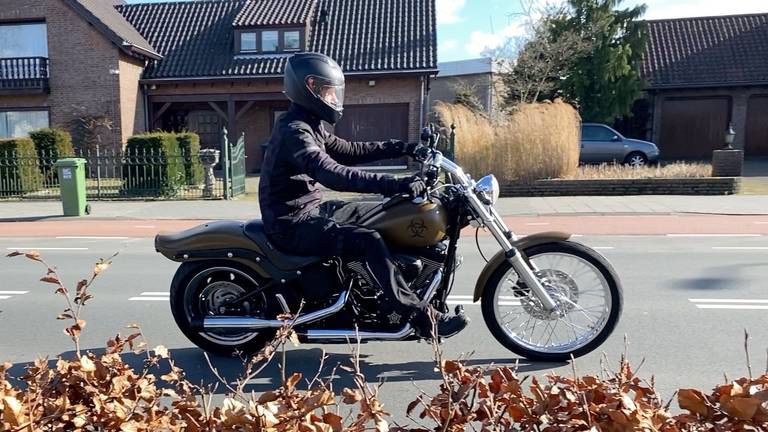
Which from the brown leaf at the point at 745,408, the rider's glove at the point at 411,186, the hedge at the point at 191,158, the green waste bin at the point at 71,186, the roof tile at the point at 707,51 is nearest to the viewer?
the brown leaf at the point at 745,408

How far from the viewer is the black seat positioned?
3.81 metres

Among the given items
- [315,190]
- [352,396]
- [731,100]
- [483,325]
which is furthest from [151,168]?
[731,100]

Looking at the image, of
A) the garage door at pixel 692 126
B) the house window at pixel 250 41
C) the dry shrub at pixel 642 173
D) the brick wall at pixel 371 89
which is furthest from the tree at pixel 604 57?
the house window at pixel 250 41

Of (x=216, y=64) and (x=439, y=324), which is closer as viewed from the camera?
(x=439, y=324)

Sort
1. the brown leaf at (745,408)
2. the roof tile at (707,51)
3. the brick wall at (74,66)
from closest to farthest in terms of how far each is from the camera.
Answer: the brown leaf at (745,408) < the brick wall at (74,66) < the roof tile at (707,51)

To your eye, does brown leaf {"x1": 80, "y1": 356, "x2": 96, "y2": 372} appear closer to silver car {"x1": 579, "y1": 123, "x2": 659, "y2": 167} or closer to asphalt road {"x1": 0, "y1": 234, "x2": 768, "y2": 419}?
asphalt road {"x1": 0, "y1": 234, "x2": 768, "y2": 419}

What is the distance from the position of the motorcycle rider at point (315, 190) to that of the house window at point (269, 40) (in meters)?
20.1

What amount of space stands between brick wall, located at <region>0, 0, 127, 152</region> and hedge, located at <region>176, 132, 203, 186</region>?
6299 millimetres

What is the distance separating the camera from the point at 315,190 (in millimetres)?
4016

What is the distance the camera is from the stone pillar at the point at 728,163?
14.0 m

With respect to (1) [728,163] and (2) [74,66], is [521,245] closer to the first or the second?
(1) [728,163]

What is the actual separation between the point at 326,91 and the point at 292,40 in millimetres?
20154

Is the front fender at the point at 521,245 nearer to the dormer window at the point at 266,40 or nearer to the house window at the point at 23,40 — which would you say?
the dormer window at the point at 266,40

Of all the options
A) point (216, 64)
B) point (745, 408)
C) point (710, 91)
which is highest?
point (216, 64)
